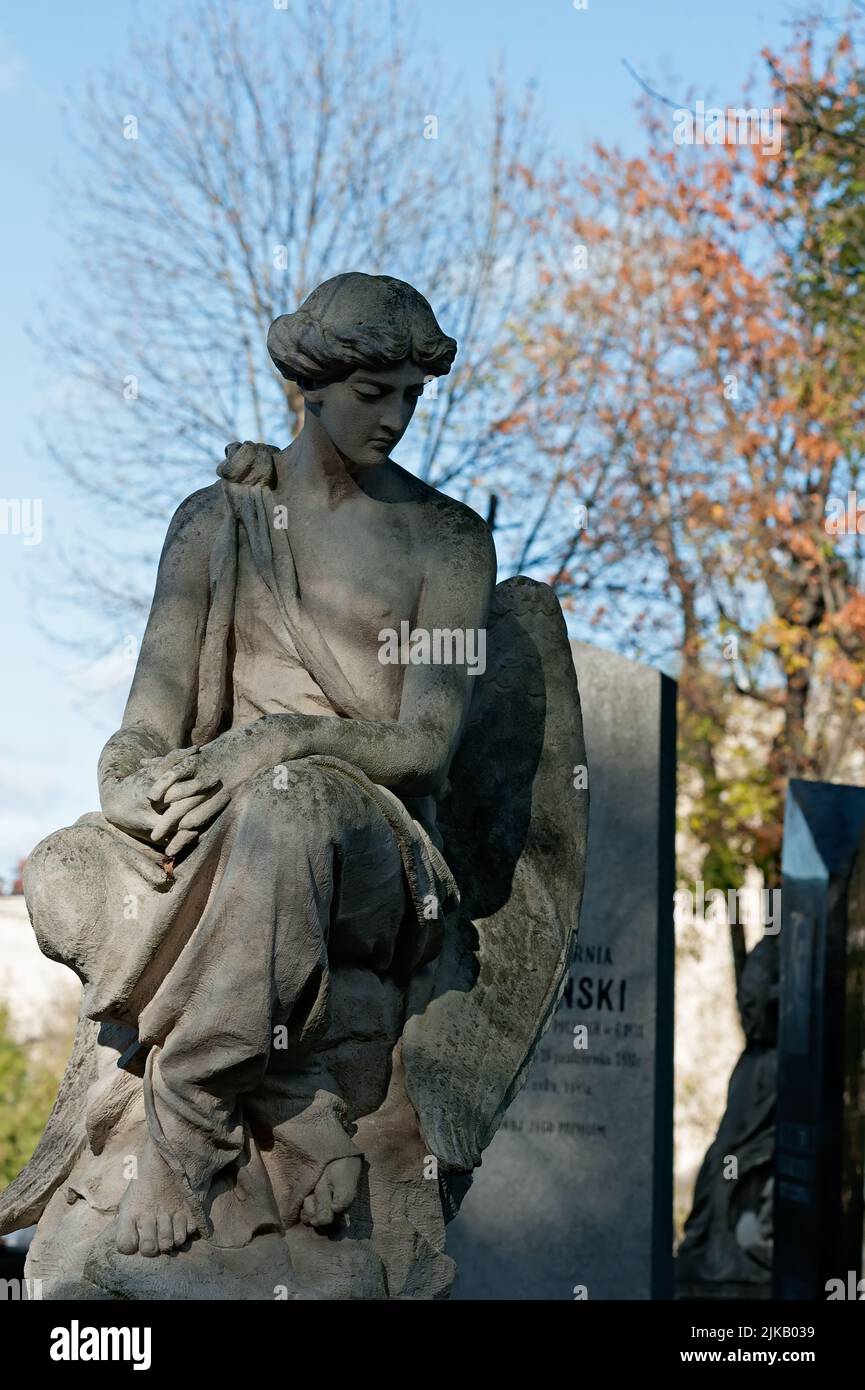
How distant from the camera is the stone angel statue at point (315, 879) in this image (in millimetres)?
4160

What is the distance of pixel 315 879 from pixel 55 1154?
104 cm

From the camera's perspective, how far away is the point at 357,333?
459cm

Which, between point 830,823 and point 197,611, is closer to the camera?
point 197,611

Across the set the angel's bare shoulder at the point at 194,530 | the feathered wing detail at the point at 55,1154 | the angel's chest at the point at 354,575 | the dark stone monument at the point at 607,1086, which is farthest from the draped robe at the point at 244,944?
the dark stone monument at the point at 607,1086

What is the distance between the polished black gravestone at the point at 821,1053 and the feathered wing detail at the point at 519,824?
4304 mm

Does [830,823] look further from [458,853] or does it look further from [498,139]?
[498,139]

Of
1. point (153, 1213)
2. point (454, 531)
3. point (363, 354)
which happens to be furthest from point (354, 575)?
point (153, 1213)

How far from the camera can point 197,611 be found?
15.8ft

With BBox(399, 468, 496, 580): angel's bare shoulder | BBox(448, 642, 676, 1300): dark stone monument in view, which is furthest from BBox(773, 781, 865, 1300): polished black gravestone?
BBox(399, 468, 496, 580): angel's bare shoulder

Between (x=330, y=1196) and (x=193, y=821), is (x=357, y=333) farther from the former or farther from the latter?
(x=330, y=1196)

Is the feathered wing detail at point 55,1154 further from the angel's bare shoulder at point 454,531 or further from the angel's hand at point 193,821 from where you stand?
the angel's bare shoulder at point 454,531
